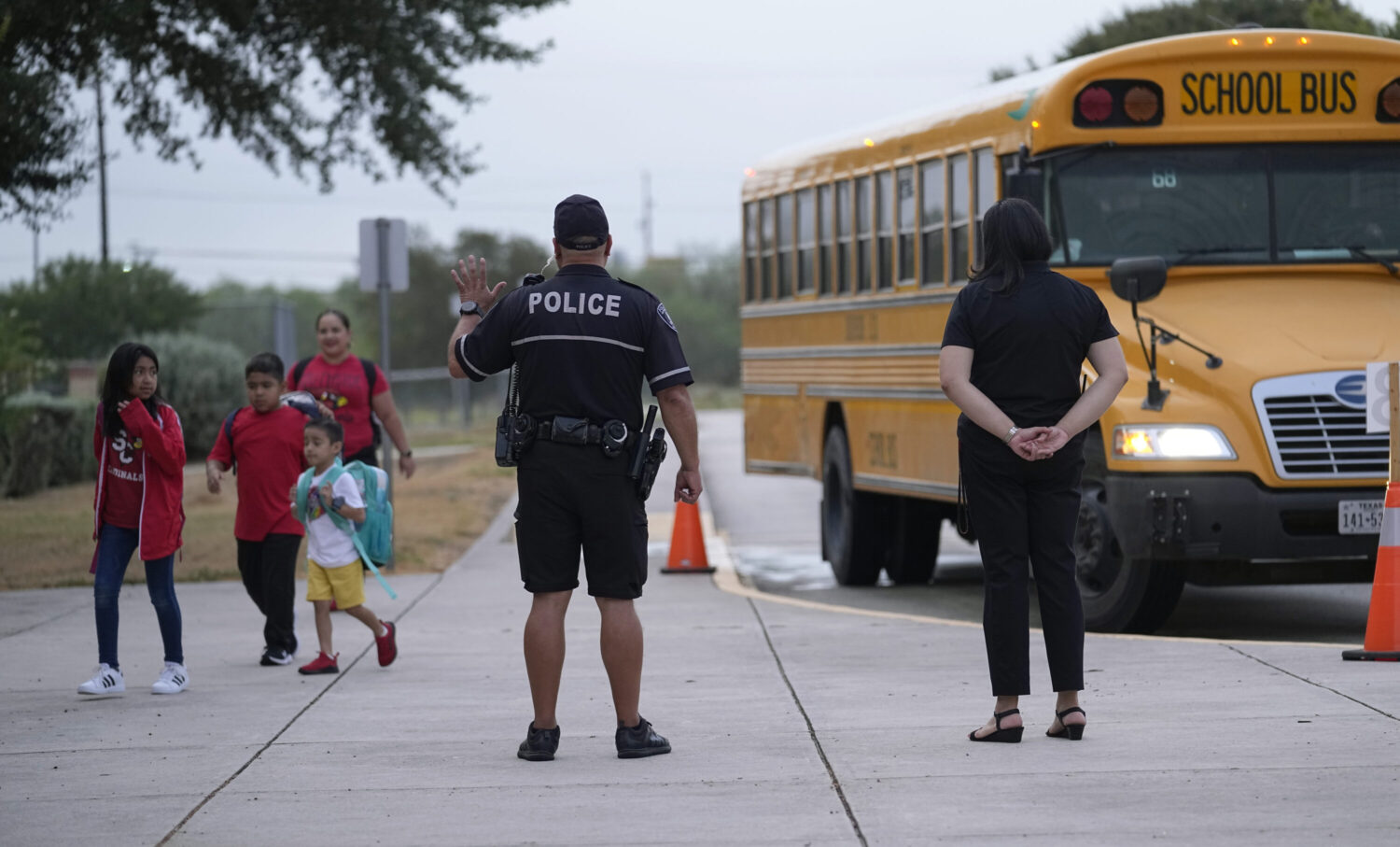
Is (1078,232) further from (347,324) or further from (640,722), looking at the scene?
(640,722)

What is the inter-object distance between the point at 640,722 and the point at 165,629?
2.82 meters

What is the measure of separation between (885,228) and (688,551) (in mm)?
2657

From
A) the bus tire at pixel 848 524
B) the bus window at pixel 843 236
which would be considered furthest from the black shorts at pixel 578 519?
the bus window at pixel 843 236

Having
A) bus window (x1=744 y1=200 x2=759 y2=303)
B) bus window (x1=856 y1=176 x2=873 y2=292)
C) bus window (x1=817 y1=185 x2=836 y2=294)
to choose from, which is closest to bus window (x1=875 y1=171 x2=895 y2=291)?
bus window (x1=856 y1=176 x2=873 y2=292)

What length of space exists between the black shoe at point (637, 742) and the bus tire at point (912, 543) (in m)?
7.19

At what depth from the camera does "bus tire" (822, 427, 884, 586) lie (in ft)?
45.5

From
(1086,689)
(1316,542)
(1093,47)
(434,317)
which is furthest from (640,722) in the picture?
(434,317)

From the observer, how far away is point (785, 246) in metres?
15.2

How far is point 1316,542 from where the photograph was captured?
9.57m

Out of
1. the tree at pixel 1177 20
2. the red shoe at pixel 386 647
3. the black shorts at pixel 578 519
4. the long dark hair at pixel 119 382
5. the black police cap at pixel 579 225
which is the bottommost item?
the red shoe at pixel 386 647

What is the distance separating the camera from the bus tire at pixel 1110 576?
10.0 metres

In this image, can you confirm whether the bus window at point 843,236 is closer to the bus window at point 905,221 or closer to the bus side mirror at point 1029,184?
the bus window at point 905,221

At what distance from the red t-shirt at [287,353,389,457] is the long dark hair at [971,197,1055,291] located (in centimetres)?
505

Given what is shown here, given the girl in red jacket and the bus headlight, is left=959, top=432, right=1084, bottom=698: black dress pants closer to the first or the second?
the bus headlight
